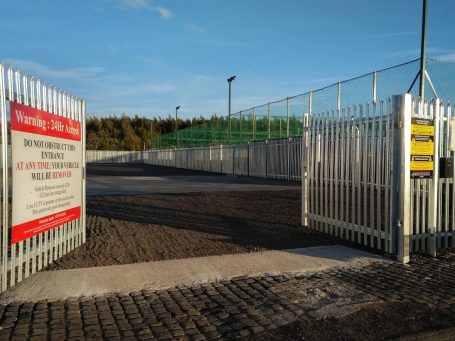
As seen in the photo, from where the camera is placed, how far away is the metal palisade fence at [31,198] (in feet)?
17.5

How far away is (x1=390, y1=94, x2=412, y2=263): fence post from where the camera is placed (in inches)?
283

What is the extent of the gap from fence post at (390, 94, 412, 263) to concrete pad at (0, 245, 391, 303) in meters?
0.48

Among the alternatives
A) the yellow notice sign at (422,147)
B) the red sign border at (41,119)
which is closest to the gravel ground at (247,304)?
the yellow notice sign at (422,147)

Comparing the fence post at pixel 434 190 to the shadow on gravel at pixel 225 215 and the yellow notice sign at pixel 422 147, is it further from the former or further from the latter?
the shadow on gravel at pixel 225 215

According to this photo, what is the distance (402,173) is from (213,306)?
3849mm

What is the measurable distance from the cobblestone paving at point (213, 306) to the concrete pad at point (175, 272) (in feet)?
0.82

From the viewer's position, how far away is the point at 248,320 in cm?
482

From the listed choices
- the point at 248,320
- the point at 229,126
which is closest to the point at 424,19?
the point at 248,320

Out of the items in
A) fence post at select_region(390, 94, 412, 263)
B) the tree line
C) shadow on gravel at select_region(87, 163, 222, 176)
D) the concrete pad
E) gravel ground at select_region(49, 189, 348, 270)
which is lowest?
the concrete pad

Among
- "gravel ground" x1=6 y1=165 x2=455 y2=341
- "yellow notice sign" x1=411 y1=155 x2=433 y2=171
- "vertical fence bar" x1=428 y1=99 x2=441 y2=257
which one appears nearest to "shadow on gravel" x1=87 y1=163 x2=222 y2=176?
"gravel ground" x1=6 y1=165 x2=455 y2=341

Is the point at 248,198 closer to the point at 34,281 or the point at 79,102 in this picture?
the point at 79,102

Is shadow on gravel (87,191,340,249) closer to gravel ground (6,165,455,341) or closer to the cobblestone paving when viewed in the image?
gravel ground (6,165,455,341)

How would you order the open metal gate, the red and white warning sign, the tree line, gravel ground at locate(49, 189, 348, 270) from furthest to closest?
the tree line, gravel ground at locate(49, 189, 348, 270), the open metal gate, the red and white warning sign

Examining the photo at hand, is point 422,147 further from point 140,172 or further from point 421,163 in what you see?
point 140,172
